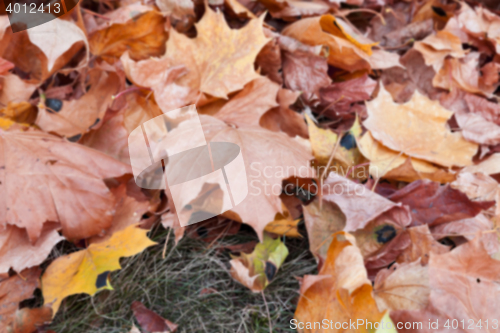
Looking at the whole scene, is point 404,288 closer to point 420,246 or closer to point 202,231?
point 420,246

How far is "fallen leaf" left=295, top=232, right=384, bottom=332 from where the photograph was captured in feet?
2.20

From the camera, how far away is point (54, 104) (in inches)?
38.2

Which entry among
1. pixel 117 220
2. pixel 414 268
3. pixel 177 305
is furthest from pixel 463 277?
pixel 117 220

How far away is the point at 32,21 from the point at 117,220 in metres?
0.56

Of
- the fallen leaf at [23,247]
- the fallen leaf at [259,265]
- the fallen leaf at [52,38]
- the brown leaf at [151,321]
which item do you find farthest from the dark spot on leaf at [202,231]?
the fallen leaf at [52,38]

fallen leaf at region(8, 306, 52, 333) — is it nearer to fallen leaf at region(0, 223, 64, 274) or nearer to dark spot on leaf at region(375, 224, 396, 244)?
fallen leaf at region(0, 223, 64, 274)

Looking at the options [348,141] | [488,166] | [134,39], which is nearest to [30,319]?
[134,39]

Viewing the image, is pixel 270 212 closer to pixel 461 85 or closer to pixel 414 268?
pixel 414 268

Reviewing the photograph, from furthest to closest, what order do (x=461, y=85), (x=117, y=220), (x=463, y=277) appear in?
1. (x=461, y=85)
2. (x=117, y=220)
3. (x=463, y=277)

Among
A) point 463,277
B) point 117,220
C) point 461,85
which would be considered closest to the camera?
point 463,277

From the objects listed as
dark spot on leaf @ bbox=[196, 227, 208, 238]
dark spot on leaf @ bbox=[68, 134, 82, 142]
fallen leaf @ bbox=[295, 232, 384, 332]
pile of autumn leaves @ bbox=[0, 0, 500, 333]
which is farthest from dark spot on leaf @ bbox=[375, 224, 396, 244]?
dark spot on leaf @ bbox=[68, 134, 82, 142]

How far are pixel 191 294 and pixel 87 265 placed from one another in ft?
0.86

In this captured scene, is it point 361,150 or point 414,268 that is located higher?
point 361,150

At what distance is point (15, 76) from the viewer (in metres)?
0.94
